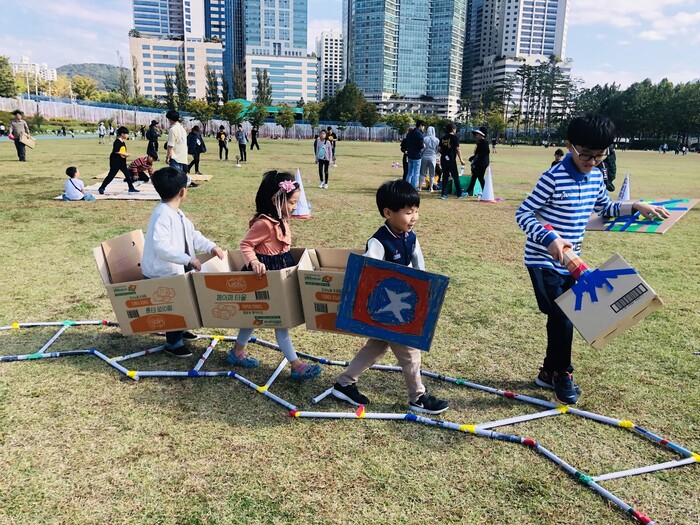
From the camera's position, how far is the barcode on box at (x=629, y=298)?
279 cm

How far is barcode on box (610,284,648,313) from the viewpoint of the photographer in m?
2.79

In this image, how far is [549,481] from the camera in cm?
272

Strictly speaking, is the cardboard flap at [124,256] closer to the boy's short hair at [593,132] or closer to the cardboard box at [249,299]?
the cardboard box at [249,299]

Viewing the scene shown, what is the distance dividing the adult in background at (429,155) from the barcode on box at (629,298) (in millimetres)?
11748

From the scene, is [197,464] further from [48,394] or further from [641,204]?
[641,204]

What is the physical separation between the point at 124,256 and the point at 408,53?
555ft

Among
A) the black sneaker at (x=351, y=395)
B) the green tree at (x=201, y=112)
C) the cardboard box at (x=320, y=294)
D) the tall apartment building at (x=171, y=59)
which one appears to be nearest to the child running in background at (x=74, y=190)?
the cardboard box at (x=320, y=294)

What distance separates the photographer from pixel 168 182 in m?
3.81

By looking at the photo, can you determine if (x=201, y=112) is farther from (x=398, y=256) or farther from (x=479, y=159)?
(x=398, y=256)

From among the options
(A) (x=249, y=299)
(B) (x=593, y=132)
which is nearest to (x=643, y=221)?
(B) (x=593, y=132)

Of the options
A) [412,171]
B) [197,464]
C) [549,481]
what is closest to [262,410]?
[197,464]

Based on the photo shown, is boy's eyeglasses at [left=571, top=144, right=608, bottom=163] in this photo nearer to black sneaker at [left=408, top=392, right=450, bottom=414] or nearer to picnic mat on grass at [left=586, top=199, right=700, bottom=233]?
picnic mat on grass at [left=586, top=199, right=700, bottom=233]

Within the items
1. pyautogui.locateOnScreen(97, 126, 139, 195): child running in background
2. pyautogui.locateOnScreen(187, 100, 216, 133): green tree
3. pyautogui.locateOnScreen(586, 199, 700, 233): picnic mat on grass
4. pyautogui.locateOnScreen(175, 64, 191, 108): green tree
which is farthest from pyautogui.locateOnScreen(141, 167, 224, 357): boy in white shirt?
pyautogui.locateOnScreen(175, 64, 191, 108): green tree

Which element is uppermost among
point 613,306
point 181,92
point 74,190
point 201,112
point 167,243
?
point 181,92
